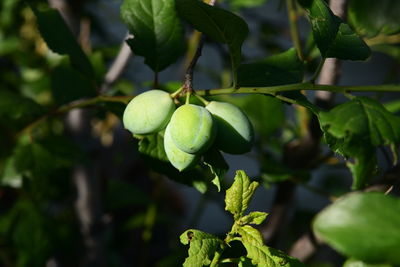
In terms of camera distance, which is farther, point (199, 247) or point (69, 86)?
point (69, 86)

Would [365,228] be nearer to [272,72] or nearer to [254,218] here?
[254,218]

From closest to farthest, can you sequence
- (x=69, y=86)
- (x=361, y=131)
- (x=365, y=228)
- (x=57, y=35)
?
1. (x=365, y=228)
2. (x=361, y=131)
3. (x=57, y=35)
4. (x=69, y=86)

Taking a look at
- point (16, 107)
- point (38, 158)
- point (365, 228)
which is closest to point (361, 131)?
point (365, 228)

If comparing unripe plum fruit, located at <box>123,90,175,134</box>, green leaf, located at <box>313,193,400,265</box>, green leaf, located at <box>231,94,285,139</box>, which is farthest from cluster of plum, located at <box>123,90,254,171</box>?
green leaf, located at <box>231,94,285,139</box>

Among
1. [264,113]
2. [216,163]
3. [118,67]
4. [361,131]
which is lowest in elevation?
[264,113]

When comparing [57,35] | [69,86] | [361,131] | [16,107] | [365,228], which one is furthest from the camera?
[69,86]

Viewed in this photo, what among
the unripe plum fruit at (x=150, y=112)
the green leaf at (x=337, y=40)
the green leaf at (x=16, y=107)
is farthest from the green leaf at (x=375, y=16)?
the green leaf at (x=16, y=107)

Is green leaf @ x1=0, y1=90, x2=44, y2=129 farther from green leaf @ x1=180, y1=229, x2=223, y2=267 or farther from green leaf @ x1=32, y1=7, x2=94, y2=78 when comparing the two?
green leaf @ x1=180, y1=229, x2=223, y2=267
